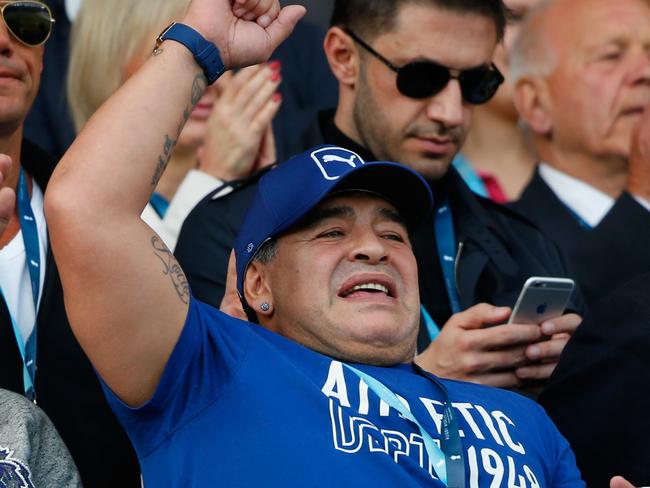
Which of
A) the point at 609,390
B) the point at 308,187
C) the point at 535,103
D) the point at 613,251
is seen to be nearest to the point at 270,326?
the point at 308,187

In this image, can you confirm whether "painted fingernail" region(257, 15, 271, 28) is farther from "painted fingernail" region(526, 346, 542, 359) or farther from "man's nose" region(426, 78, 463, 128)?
"painted fingernail" region(526, 346, 542, 359)

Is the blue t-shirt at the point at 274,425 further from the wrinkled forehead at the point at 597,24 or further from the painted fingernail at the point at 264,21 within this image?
the wrinkled forehead at the point at 597,24

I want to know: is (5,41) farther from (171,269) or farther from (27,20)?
(171,269)

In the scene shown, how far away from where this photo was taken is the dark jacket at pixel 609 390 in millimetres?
3623

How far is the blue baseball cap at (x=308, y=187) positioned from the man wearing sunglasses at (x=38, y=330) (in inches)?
21.3

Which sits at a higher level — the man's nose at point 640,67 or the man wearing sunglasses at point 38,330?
Result: the man's nose at point 640,67

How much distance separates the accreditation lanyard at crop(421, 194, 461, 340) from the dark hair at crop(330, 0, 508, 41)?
2.00 feet

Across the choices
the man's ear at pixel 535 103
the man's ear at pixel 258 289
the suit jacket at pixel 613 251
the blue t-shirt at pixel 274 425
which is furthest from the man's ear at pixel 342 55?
the blue t-shirt at pixel 274 425

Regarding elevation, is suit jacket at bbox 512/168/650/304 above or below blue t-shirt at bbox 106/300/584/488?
below

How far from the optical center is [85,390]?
3.77 meters

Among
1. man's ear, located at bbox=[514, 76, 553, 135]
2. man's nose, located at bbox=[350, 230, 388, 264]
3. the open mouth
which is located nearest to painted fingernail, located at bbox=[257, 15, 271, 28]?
man's nose, located at bbox=[350, 230, 388, 264]

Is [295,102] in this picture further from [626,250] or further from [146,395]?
[146,395]

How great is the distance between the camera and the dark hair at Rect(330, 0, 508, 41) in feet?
14.8

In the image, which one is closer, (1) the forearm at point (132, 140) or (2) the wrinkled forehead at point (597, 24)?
(1) the forearm at point (132, 140)
